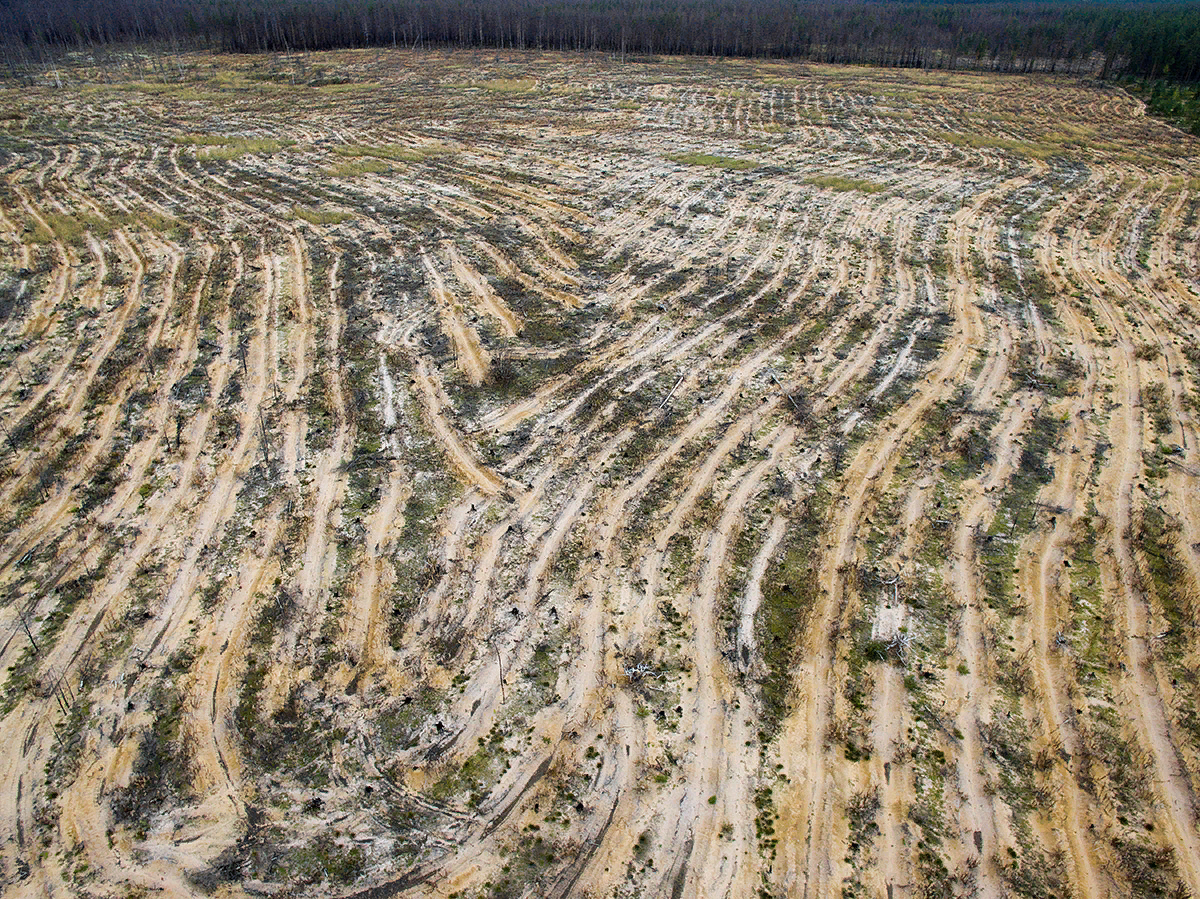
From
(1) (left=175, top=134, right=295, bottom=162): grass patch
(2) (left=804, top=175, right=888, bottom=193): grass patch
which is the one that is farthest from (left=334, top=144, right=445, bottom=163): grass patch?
(2) (left=804, top=175, right=888, bottom=193): grass patch

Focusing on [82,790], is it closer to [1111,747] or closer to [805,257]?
[1111,747]

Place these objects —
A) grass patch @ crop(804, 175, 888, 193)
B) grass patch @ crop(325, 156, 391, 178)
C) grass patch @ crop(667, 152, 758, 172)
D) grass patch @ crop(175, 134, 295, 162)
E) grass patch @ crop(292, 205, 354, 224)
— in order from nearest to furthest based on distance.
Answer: grass patch @ crop(292, 205, 354, 224)
grass patch @ crop(804, 175, 888, 193)
grass patch @ crop(325, 156, 391, 178)
grass patch @ crop(175, 134, 295, 162)
grass patch @ crop(667, 152, 758, 172)

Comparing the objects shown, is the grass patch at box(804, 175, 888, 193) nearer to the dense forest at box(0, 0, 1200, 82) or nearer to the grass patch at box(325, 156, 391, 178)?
the grass patch at box(325, 156, 391, 178)

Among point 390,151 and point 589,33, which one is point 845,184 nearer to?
point 390,151

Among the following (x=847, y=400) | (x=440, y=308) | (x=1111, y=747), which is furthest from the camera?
(x=440, y=308)

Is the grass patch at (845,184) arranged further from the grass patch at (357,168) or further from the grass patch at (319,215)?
the grass patch at (319,215)

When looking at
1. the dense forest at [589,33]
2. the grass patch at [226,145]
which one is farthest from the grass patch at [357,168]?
the dense forest at [589,33]

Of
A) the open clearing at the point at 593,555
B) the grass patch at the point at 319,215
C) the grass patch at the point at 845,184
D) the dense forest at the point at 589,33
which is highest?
the dense forest at the point at 589,33

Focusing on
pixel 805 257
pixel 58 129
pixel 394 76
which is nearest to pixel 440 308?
pixel 805 257
